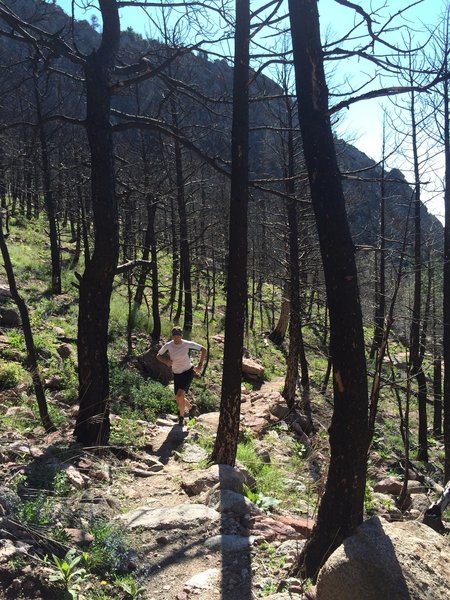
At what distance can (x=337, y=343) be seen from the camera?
4094 millimetres

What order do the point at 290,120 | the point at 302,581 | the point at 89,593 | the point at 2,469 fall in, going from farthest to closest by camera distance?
the point at 290,120 → the point at 2,469 → the point at 302,581 → the point at 89,593

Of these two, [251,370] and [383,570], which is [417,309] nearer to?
[251,370]

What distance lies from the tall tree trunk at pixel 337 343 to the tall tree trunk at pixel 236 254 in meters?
3.00

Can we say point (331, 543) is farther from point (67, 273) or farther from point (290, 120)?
point (67, 273)

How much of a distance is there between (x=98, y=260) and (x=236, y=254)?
1912 mm

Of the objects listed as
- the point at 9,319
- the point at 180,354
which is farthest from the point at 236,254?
the point at 9,319

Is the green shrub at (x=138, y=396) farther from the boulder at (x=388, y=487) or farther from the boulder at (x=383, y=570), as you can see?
the boulder at (x=383, y=570)

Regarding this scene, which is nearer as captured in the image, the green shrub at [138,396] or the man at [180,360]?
the man at [180,360]

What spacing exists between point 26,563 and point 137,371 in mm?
9692

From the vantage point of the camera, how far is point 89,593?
351 centimetres

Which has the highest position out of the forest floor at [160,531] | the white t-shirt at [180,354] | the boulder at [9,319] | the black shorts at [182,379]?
the boulder at [9,319]

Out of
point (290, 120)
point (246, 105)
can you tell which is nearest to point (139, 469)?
point (246, 105)

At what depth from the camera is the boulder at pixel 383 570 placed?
3104mm

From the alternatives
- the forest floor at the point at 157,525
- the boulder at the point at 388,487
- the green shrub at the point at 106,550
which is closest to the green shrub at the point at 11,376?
the forest floor at the point at 157,525
